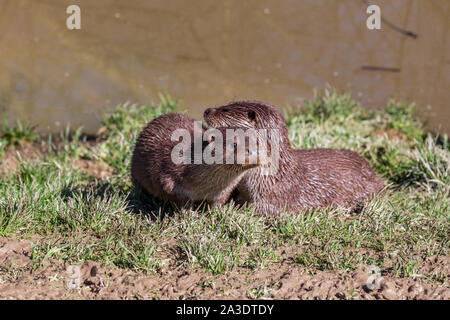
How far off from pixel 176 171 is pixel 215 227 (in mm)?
393

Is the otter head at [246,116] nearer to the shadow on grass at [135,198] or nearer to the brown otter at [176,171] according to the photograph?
the brown otter at [176,171]

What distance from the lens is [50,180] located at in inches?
163

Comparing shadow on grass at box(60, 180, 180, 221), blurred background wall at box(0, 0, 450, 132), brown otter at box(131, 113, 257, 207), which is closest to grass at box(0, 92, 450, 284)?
shadow on grass at box(60, 180, 180, 221)

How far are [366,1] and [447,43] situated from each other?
827 mm

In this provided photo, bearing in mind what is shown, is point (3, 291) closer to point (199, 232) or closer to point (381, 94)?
point (199, 232)

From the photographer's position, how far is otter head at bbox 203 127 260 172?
2994 millimetres

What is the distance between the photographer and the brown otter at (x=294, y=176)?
10.8 ft

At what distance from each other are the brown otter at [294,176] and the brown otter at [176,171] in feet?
0.46

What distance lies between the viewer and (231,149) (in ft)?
9.88

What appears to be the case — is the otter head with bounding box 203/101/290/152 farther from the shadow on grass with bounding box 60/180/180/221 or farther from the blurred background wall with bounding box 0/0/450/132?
the blurred background wall with bounding box 0/0/450/132

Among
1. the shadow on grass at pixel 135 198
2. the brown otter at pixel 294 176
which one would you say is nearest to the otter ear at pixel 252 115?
the brown otter at pixel 294 176

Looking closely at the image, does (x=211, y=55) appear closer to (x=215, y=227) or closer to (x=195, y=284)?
(x=215, y=227)

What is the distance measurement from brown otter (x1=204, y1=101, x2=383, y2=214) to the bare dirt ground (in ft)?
1.96

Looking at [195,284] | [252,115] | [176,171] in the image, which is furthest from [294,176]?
[195,284]
